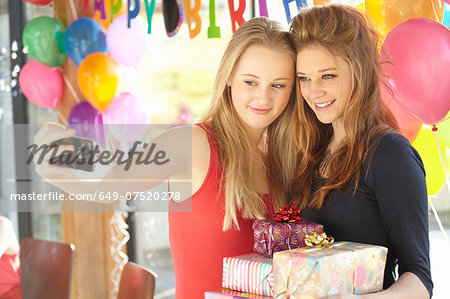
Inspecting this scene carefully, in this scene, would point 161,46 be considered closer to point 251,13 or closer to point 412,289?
point 251,13

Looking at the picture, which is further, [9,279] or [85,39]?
Answer: [85,39]

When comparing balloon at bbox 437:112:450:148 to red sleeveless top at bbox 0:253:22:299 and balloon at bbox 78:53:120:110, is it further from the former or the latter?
red sleeveless top at bbox 0:253:22:299

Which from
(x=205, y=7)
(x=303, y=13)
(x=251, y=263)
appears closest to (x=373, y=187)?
(x=251, y=263)

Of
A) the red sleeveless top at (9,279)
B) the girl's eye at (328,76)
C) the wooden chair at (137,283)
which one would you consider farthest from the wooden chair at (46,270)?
the girl's eye at (328,76)

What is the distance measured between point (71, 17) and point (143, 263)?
1.80 metres

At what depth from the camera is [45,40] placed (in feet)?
11.1

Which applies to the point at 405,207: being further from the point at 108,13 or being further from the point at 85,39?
the point at 108,13

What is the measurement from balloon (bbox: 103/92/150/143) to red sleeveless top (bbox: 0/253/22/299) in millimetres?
914

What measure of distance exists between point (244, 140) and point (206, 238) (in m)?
0.35

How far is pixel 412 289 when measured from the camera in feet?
4.27

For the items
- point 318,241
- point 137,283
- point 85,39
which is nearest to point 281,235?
point 318,241

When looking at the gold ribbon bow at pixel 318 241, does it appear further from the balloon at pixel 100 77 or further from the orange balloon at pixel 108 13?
the orange balloon at pixel 108 13

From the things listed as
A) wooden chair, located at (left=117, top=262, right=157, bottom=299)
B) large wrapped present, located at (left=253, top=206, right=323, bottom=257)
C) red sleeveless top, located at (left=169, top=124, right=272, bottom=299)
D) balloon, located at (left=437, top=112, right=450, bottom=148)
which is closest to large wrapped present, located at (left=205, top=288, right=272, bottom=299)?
large wrapped present, located at (left=253, top=206, right=323, bottom=257)

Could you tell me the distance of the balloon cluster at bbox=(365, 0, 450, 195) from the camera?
1882 millimetres
